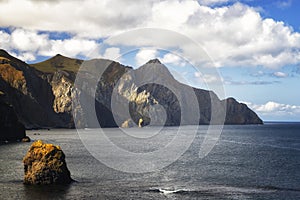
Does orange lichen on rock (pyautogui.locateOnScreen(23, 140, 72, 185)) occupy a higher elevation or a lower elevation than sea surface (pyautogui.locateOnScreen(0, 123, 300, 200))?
higher

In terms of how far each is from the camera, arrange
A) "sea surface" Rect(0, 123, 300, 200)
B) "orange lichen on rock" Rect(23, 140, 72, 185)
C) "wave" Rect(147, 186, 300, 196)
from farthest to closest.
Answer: "orange lichen on rock" Rect(23, 140, 72, 185) → "wave" Rect(147, 186, 300, 196) → "sea surface" Rect(0, 123, 300, 200)

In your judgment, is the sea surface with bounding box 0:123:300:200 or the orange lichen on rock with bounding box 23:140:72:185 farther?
the orange lichen on rock with bounding box 23:140:72:185

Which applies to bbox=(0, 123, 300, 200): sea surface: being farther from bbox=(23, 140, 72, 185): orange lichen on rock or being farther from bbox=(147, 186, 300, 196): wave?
bbox=(23, 140, 72, 185): orange lichen on rock

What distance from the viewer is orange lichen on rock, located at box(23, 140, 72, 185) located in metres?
83.7

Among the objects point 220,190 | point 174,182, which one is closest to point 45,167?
point 174,182

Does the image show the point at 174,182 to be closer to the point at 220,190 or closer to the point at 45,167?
the point at 220,190

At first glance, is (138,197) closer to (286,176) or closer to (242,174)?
(242,174)

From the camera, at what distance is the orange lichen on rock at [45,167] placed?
3295 inches

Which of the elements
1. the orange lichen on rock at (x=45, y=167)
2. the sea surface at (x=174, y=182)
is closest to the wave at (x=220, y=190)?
the sea surface at (x=174, y=182)

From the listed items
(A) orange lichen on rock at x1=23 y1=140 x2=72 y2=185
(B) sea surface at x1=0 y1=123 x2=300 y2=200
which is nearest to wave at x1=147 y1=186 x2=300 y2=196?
(B) sea surface at x1=0 y1=123 x2=300 y2=200

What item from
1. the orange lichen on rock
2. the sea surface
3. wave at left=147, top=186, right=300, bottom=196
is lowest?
wave at left=147, top=186, right=300, bottom=196

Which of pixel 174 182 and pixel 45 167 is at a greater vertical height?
pixel 45 167

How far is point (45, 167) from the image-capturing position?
8400 cm

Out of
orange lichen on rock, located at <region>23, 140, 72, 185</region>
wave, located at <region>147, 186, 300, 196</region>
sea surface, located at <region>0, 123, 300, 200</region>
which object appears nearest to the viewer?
sea surface, located at <region>0, 123, 300, 200</region>
